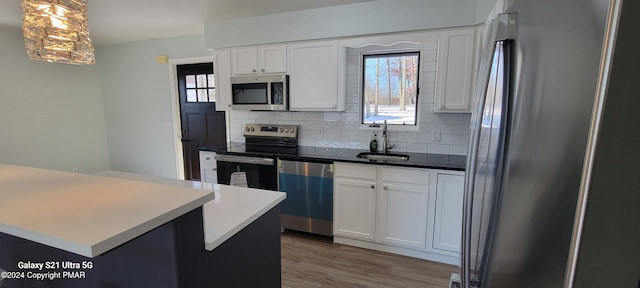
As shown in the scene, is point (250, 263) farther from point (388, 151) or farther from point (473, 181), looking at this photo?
point (388, 151)

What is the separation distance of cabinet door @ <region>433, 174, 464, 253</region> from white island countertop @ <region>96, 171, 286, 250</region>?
1520mm

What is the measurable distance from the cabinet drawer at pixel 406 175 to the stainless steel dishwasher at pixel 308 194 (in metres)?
0.53

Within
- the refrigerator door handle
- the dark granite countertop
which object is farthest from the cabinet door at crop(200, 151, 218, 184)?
the refrigerator door handle

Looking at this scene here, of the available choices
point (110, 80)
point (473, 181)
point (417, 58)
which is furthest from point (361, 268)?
point (110, 80)

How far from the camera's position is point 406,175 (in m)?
2.52

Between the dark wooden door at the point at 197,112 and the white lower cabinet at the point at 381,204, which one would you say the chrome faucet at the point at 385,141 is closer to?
the white lower cabinet at the point at 381,204

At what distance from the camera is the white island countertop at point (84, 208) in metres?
0.67

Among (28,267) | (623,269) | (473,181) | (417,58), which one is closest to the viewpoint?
(623,269)

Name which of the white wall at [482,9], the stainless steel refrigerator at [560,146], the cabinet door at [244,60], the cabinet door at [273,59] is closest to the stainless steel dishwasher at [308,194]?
the cabinet door at [273,59]

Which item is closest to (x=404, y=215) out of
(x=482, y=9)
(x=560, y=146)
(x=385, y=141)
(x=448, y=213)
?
(x=448, y=213)

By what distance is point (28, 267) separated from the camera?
→ 1283mm

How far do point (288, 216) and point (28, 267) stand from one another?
202cm

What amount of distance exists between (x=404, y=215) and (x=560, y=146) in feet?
7.33

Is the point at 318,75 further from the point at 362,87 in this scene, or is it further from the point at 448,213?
the point at 448,213
